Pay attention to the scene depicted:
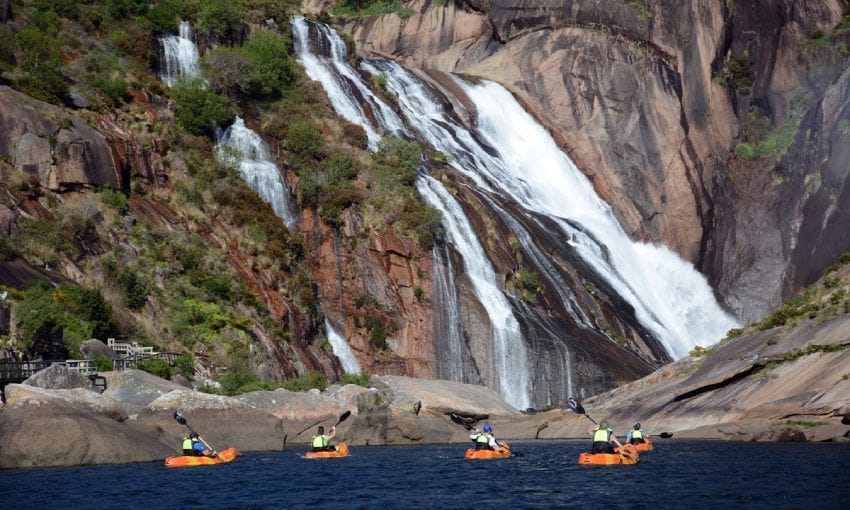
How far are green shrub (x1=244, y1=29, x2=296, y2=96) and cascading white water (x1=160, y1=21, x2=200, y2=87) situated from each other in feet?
12.2

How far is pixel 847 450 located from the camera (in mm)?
38188

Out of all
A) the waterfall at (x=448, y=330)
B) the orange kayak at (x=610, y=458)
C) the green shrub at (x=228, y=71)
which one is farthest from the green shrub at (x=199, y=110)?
the orange kayak at (x=610, y=458)

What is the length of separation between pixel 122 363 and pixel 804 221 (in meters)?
57.0

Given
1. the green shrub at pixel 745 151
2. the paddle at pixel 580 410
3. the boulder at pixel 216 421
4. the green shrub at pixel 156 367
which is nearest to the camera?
the boulder at pixel 216 421

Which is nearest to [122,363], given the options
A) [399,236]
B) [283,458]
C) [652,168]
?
[283,458]

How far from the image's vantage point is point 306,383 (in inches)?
2153

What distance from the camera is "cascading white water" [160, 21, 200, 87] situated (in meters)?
74.4

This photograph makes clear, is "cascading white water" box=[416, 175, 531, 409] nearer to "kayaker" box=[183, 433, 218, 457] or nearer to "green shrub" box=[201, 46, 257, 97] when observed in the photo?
"green shrub" box=[201, 46, 257, 97]

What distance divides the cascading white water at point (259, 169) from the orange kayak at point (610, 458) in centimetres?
3186

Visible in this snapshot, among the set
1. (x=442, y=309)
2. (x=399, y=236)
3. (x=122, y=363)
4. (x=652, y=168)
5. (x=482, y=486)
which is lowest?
(x=482, y=486)

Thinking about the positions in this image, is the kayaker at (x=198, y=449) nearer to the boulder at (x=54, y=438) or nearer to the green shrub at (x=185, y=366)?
the boulder at (x=54, y=438)

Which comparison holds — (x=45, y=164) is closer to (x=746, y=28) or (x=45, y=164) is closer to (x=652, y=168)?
(x=652, y=168)

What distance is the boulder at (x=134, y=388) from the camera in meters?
43.9

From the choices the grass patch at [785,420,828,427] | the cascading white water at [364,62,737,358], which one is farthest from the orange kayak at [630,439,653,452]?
the cascading white water at [364,62,737,358]
